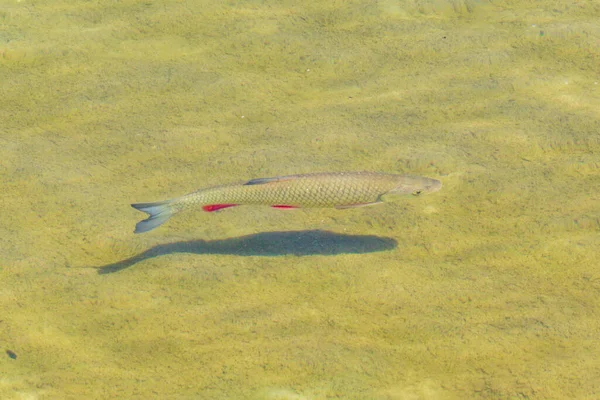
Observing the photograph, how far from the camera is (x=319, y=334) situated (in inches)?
174

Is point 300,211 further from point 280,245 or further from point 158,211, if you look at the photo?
point 158,211

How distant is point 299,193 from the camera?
185 inches

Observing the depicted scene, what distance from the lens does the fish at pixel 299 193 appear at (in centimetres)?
470

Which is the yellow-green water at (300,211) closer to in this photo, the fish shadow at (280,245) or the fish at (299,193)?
the fish shadow at (280,245)

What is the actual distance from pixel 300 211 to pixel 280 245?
1.60 ft

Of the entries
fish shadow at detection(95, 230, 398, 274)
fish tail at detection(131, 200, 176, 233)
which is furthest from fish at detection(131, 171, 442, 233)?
fish shadow at detection(95, 230, 398, 274)

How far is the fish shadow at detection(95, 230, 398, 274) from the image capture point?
5.09 metres

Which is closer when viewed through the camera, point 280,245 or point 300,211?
point 280,245

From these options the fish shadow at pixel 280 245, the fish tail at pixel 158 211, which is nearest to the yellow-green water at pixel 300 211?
the fish shadow at pixel 280 245

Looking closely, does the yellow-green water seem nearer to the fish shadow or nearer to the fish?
the fish shadow

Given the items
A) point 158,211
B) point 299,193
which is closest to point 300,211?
point 299,193

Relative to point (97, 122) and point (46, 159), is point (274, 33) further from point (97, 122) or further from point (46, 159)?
point (46, 159)

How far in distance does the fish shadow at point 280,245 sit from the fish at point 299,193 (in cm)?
41

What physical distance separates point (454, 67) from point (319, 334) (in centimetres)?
363
